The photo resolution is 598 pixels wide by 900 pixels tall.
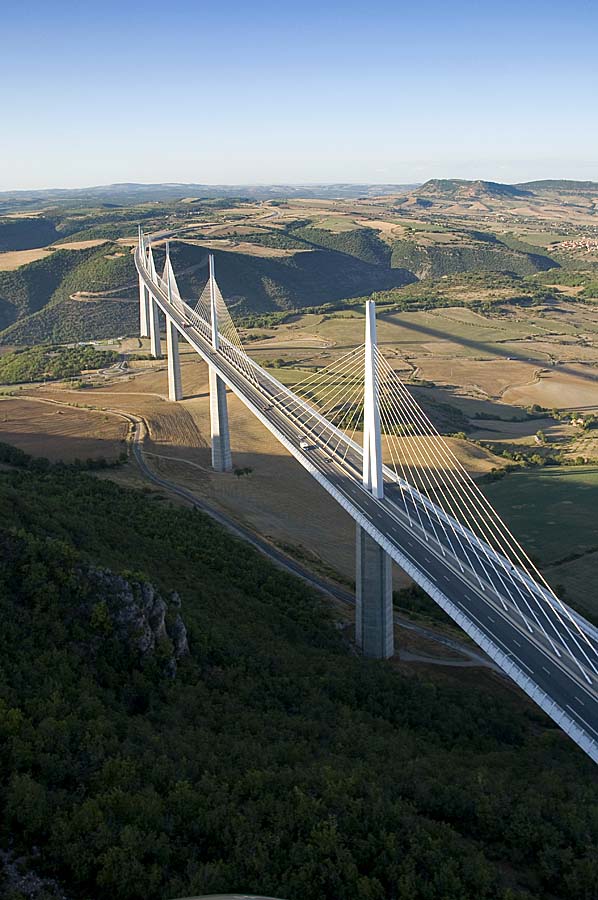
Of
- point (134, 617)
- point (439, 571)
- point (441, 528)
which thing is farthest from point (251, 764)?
point (441, 528)

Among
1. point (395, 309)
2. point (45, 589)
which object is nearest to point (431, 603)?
point (45, 589)

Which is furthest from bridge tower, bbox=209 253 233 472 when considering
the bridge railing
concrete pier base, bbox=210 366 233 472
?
the bridge railing

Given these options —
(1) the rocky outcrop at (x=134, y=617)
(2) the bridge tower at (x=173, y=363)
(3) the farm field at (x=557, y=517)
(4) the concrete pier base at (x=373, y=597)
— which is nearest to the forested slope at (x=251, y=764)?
(1) the rocky outcrop at (x=134, y=617)

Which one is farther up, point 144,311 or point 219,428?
point 144,311

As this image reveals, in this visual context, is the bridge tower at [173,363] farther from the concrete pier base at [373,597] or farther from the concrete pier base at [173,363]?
the concrete pier base at [373,597]

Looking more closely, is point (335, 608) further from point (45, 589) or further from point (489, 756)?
point (45, 589)

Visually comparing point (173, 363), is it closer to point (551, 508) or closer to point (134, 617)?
point (551, 508)

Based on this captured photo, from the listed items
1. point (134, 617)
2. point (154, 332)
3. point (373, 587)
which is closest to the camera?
point (134, 617)
